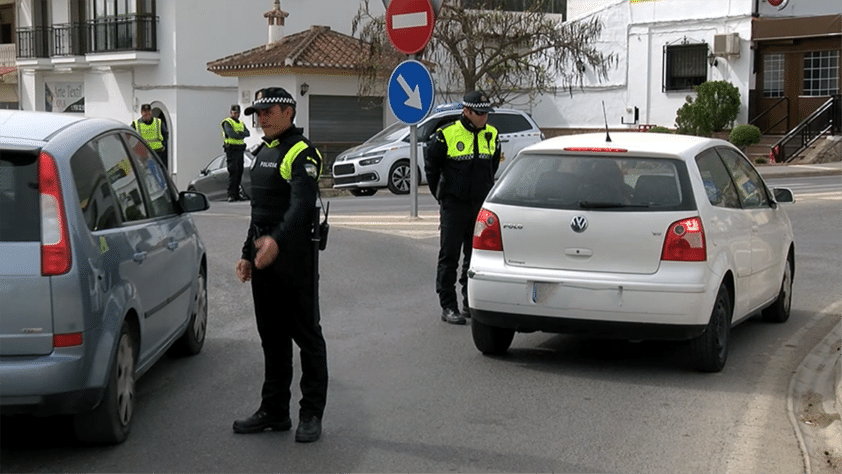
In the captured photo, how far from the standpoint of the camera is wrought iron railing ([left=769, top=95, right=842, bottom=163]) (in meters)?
34.4

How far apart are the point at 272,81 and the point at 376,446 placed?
31.2 metres

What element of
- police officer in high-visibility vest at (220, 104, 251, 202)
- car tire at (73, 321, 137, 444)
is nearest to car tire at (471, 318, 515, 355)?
car tire at (73, 321, 137, 444)

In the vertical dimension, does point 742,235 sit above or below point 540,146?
below

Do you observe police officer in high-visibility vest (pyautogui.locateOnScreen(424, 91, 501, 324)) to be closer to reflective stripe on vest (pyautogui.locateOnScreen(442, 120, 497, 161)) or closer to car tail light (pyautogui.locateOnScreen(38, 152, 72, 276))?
reflective stripe on vest (pyautogui.locateOnScreen(442, 120, 497, 161))

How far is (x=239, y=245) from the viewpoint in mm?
13297

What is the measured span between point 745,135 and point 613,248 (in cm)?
2814

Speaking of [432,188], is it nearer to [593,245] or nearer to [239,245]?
[593,245]

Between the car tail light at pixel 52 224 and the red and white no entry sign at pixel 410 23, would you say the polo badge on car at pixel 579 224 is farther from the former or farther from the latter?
the red and white no entry sign at pixel 410 23

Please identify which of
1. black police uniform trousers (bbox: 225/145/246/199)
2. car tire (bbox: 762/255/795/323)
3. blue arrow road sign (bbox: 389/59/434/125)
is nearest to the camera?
car tire (bbox: 762/255/795/323)

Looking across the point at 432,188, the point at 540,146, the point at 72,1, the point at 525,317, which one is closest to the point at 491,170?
the point at 432,188

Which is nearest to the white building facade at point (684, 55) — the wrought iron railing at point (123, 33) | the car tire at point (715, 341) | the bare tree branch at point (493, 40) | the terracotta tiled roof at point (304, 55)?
the bare tree branch at point (493, 40)

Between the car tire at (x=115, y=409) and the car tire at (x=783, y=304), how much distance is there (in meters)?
5.72

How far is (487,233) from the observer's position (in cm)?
821

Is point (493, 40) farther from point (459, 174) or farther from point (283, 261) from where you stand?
point (283, 261)
